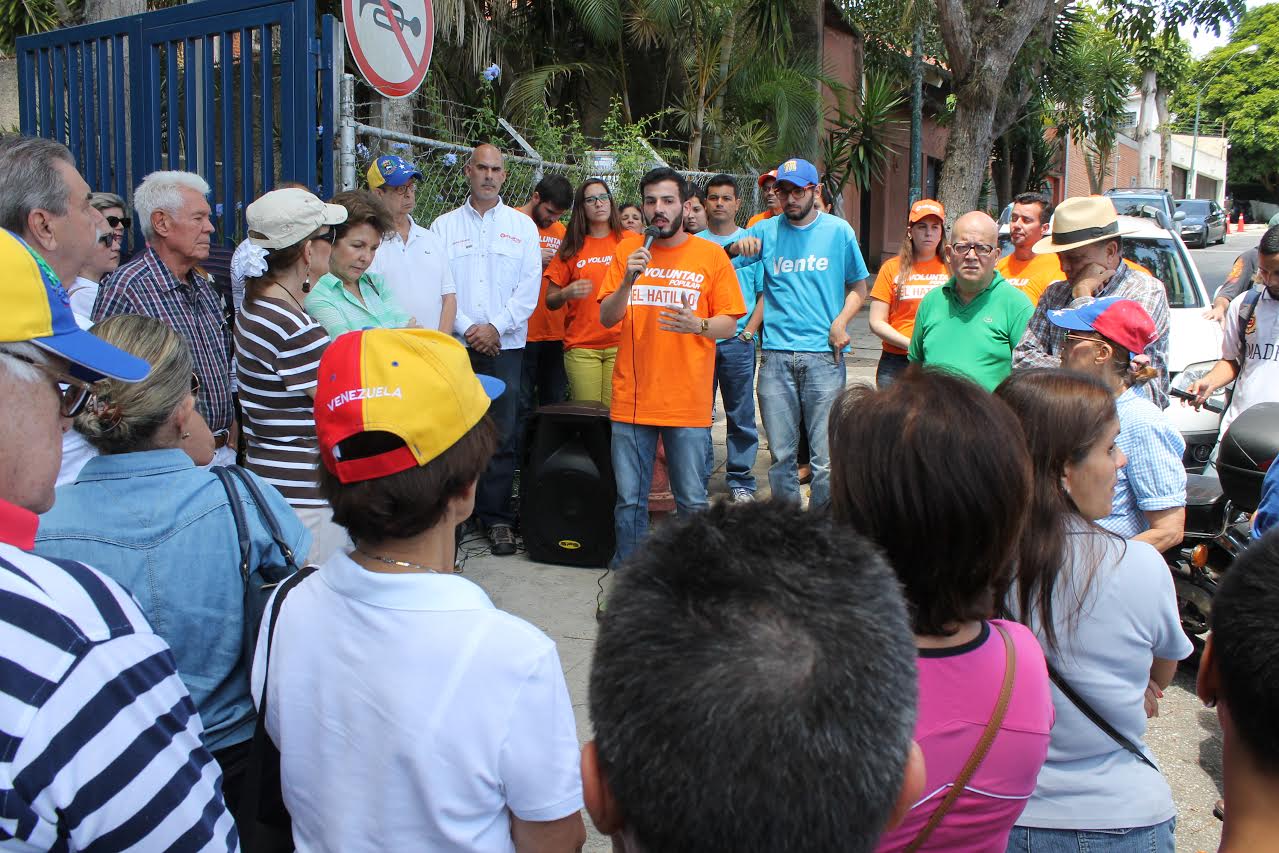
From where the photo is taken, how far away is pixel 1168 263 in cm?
780

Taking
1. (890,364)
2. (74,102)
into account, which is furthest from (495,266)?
(74,102)

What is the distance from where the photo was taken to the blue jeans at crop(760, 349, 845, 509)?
5668mm

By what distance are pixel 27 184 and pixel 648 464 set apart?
295 cm

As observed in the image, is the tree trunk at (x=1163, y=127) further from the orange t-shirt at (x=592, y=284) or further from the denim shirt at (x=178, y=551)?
the denim shirt at (x=178, y=551)

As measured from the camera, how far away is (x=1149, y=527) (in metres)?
2.91

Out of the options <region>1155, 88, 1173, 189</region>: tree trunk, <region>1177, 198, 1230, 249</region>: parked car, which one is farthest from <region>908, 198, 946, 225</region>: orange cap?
<region>1155, 88, 1173, 189</region>: tree trunk

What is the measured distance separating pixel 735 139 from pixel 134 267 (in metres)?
11.3

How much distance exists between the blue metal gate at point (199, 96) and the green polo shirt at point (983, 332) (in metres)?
3.29

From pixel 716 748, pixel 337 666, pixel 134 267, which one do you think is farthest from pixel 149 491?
pixel 134 267

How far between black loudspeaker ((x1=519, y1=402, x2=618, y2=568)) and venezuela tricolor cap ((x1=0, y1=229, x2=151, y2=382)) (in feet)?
13.2

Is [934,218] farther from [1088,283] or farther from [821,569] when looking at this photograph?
[821,569]

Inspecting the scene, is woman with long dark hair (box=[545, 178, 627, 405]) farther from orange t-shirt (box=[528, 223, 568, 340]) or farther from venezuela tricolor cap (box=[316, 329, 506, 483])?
venezuela tricolor cap (box=[316, 329, 506, 483])

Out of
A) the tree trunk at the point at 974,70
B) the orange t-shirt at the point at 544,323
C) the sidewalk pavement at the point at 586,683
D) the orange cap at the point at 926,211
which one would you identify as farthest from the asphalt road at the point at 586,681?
the tree trunk at the point at 974,70

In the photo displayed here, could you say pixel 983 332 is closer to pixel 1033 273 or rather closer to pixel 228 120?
pixel 1033 273
